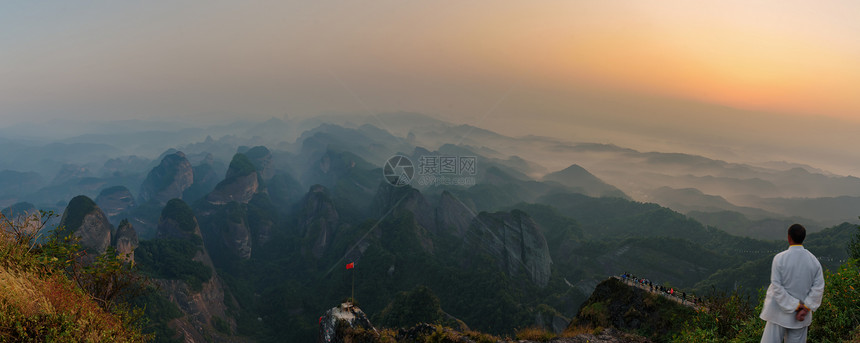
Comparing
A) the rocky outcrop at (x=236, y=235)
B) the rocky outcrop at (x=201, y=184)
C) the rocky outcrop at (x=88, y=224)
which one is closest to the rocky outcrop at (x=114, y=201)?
the rocky outcrop at (x=201, y=184)

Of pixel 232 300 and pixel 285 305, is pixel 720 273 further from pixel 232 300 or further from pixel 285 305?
pixel 232 300

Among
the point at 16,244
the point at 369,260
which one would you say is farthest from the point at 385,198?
the point at 16,244

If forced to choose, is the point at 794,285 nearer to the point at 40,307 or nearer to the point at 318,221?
the point at 40,307

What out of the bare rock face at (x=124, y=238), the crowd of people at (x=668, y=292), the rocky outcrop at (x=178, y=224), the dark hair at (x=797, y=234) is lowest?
the rocky outcrop at (x=178, y=224)

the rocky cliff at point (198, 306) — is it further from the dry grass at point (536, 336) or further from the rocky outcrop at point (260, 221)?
the dry grass at point (536, 336)

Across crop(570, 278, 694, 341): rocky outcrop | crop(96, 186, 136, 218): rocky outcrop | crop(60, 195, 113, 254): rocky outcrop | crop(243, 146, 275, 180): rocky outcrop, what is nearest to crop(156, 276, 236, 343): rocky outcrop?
crop(60, 195, 113, 254): rocky outcrop

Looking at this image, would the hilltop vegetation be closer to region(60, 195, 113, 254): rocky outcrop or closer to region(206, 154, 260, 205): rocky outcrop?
region(60, 195, 113, 254): rocky outcrop
